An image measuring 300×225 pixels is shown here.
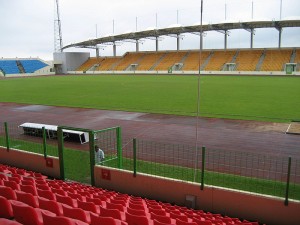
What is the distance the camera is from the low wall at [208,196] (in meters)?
7.04

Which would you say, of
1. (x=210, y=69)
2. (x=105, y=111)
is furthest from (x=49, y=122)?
(x=210, y=69)

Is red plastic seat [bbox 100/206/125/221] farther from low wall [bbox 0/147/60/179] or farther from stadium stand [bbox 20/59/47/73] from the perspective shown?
stadium stand [bbox 20/59/47/73]

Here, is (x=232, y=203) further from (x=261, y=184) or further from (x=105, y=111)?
(x=105, y=111)

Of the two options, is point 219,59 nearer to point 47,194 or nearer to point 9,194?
point 47,194

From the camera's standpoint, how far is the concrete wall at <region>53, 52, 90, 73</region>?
3354 inches

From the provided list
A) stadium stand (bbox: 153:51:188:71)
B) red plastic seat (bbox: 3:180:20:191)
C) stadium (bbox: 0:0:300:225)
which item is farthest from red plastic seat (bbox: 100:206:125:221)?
stadium stand (bbox: 153:51:188:71)

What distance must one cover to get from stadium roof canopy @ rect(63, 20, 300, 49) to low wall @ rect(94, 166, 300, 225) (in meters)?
54.0

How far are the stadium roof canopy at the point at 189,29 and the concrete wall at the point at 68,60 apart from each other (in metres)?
4.07

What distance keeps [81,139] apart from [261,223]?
29.2 feet

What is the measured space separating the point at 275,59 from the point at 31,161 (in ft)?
191

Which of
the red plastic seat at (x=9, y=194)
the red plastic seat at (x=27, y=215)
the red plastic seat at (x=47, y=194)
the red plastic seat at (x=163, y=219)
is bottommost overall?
the red plastic seat at (x=163, y=219)

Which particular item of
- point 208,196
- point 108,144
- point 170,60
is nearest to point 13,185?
point 208,196

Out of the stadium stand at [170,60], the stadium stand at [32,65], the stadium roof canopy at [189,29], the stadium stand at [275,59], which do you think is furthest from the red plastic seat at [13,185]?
the stadium stand at [32,65]

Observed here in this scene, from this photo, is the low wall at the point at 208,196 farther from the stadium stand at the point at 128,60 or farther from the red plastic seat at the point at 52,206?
the stadium stand at the point at 128,60
